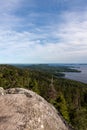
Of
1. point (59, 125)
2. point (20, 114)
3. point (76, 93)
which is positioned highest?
point (20, 114)

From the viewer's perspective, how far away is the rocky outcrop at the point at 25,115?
8.68 meters

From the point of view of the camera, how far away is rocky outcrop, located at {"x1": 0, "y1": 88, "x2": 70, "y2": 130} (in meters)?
8.68

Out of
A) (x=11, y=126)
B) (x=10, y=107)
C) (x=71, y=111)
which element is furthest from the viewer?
(x=71, y=111)

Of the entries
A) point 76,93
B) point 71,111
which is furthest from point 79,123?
point 76,93

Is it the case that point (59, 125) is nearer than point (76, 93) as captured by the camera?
Yes

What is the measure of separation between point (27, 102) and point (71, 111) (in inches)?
1770

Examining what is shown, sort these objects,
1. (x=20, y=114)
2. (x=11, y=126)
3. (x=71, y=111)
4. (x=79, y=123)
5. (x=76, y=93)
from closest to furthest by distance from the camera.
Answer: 1. (x=11, y=126)
2. (x=20, y=114)
3. (x=79, y=123)
4. (x=71, y=111)
5. (x=76, y=93)

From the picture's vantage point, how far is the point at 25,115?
9.15 m

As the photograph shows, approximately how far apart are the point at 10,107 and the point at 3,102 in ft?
2.06

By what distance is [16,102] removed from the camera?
33.4 ft

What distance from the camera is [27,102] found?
10148mm

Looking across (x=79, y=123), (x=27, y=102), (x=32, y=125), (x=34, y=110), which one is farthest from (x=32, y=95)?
(x=79, y=123)

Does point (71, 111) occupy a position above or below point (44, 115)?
below

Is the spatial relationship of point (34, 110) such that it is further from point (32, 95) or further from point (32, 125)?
point (32, 95)
